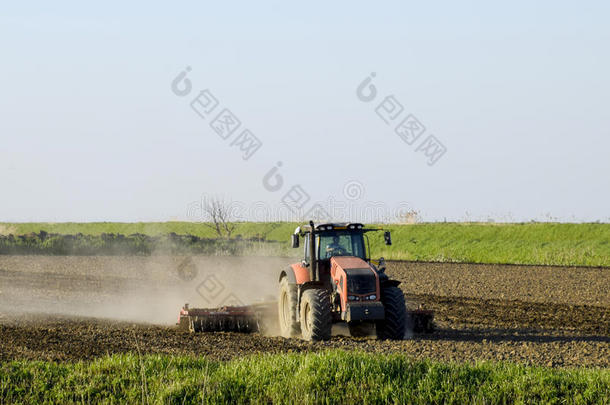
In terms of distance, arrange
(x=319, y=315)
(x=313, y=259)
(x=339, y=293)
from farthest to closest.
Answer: (x=313, y=259) → (x=339, y=293) → (x=319, y=315)

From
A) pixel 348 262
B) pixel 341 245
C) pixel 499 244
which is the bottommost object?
pixel 348 262

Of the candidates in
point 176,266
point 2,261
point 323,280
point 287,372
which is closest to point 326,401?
point 287,372

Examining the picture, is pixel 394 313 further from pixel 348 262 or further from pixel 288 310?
pixel 288 310

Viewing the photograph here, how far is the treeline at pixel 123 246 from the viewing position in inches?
1869

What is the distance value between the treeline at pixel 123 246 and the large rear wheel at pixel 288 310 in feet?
93.0

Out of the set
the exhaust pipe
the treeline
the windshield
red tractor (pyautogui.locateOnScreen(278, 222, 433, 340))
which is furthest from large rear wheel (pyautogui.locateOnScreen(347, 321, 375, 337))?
the treeline

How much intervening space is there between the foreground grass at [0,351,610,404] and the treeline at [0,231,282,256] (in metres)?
34.6

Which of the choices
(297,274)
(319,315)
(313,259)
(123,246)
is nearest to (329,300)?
(319,315)

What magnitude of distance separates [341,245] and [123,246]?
33567 mm

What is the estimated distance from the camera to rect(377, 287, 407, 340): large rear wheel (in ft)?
51.2

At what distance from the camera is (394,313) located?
15.6 m

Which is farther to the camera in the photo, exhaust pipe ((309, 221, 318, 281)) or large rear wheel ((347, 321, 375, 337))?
large rear wheel ((347, 321, 375, 337))

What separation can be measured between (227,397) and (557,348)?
24.3 feet

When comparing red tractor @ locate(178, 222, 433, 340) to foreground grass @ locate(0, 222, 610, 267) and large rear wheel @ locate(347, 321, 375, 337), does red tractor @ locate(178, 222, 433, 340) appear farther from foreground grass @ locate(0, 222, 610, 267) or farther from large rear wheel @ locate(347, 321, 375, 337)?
foreground grass @ locate(0, 222, 610, 267)
